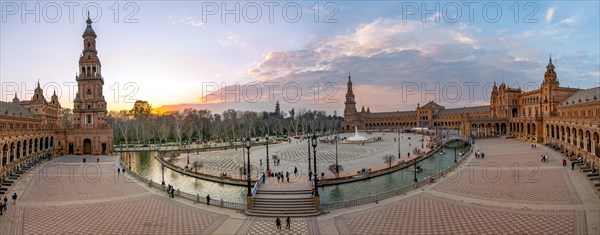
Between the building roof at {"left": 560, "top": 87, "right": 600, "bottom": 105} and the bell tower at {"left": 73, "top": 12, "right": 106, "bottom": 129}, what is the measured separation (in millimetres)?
77110

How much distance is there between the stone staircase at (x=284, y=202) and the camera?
863 inches

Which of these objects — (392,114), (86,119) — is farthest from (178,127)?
(392,114)

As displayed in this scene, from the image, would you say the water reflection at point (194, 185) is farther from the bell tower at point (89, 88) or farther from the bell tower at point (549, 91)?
the bell tower at point (549, 91)

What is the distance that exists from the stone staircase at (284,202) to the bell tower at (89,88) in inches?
1869

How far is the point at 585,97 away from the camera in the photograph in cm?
5469

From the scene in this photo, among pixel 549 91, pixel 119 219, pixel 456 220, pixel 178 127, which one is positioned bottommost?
pixel 119 219

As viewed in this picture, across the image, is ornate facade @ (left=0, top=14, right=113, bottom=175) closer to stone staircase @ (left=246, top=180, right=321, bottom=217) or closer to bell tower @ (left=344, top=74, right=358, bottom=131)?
stone staircase @ (left=246, top=180, right=321, bottom=217)

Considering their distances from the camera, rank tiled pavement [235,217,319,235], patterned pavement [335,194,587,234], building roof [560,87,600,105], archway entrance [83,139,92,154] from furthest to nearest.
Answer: archway entrance [83,139,92,154] → building roof [560,87,600,105] → tiled pavement [235,217,319,235] → patterned pavement [335,194,587,234]

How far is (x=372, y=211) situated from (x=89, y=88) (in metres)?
56.4

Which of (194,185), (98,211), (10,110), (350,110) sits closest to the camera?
(98,211)

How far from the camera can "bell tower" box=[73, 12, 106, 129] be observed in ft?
194

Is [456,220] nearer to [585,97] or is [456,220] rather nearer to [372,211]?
[372,211]

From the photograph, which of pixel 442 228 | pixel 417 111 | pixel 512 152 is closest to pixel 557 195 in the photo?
pixel 442 228

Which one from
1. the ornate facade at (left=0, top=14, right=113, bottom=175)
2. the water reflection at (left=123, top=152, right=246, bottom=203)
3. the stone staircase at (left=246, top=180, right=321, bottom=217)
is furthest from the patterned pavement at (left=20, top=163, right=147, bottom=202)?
the ornate facade at (left=0, top=14, right=113, bottom=175)
